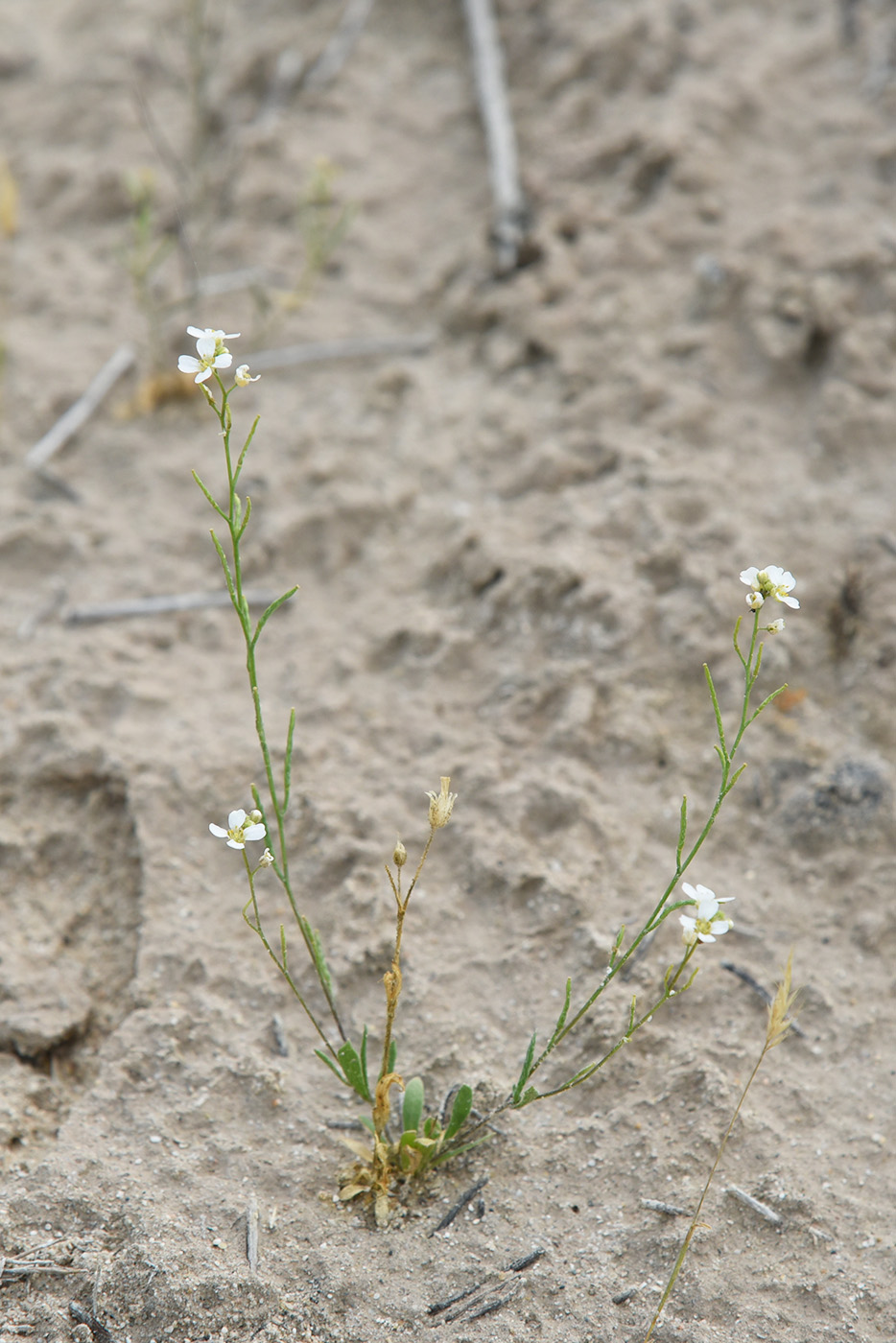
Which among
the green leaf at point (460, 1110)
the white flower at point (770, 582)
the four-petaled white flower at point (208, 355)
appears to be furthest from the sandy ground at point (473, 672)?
the four-petaled white flower at point (208, 355)

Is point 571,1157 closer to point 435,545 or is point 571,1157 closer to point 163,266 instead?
point 435,545

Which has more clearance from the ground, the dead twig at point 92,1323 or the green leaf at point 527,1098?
the green leaf at point 527,1098

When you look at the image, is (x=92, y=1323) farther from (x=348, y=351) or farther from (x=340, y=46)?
(x=340, y=46)

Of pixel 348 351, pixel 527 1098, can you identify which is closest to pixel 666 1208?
pixel 527 1098

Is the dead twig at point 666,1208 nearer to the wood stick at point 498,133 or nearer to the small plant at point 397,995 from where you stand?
the small plant at point 397,995

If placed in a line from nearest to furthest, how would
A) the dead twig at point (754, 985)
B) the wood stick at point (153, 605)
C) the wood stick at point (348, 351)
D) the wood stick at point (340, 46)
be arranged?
the dead twig at point (754, 985)
the wood stick at point (153, 605)
the wood stick at point (348, 351)
the wood stick at point (340, 46)

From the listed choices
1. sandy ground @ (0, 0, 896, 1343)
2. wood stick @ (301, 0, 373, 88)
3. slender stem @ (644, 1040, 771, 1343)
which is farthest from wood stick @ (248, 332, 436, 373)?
slender stem @ (644, 1040, 771, 1343)
